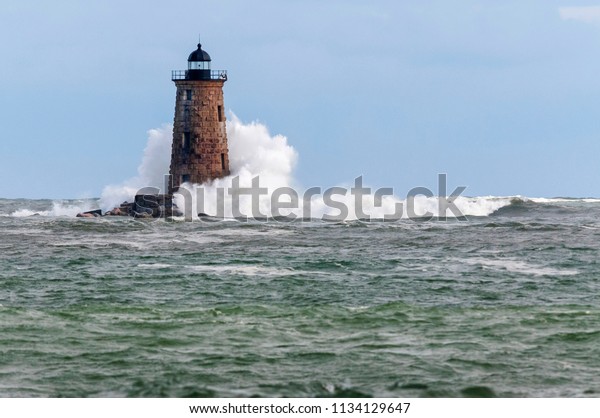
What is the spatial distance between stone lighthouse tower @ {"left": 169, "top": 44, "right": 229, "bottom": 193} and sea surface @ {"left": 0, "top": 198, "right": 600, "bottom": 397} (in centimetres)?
1982

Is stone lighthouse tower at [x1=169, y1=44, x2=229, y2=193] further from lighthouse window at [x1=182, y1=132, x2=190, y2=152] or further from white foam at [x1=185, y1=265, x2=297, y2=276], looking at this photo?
white foam at [x1=185, y1=265, x2=297, y2=276]

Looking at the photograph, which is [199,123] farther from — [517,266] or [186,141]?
[517,266]

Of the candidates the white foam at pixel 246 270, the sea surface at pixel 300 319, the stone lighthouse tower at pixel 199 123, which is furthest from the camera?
the stone lighthouse tower at pixel 199 123

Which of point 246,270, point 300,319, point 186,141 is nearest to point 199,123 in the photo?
point 186,141

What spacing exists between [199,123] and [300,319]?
43.0 meters

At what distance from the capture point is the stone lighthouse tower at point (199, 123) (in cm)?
6831

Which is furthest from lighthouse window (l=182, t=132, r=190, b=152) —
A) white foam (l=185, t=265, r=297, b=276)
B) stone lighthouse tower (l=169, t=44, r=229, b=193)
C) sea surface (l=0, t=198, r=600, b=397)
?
white foam (l=185, t=265, r=297, b=276)

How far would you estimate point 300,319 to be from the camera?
26.4 m

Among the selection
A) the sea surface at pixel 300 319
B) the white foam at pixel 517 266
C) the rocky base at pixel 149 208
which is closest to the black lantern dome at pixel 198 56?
the rocky base at pixel 149 208

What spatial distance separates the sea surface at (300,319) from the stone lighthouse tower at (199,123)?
1982 cm

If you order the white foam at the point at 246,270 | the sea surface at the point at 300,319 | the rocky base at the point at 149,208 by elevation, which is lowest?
the sea surface at the point at 300,319

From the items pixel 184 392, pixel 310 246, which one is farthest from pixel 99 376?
pixel 310 246

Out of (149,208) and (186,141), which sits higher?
(186,141)

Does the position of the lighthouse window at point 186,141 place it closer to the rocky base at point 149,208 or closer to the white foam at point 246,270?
→ the rocky base at point 149,208
